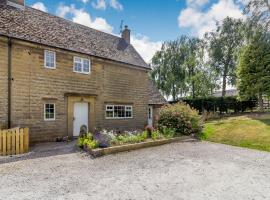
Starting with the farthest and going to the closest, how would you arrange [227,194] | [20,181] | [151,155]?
1. [151,155]
2. [20,181]
3. [227,194]

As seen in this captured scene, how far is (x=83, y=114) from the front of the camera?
56.8ft

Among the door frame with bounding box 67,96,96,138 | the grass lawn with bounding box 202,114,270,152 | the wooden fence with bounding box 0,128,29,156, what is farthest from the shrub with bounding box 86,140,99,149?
the grass lawn with bounding box 202,114,270,152

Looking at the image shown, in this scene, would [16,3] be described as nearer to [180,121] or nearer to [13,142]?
[13,142]

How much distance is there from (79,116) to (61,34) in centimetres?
619

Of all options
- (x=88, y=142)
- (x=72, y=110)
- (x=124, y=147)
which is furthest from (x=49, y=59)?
(x=124, y=147)

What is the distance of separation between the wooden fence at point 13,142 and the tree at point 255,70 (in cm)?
2460

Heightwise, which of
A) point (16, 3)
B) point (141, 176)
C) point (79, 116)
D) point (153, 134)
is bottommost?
point (141, 176)

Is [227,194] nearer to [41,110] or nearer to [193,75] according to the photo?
[41,110]

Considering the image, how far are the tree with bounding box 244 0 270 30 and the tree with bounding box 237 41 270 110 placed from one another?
2.59 m

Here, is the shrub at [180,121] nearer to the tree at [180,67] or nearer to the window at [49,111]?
the window at [49,111]

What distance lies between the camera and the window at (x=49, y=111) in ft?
49.8

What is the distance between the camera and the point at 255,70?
27328 millimetres

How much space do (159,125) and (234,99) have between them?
63.3 ft

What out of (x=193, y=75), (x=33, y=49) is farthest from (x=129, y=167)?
(x=193, y=75)
